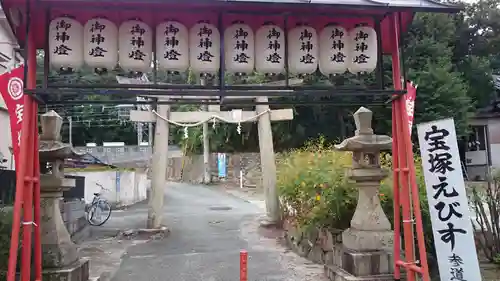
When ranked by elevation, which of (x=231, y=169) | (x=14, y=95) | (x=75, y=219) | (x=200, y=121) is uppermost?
(x=200, y=121)

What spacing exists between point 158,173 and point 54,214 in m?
6.22

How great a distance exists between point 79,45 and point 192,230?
9.81 m

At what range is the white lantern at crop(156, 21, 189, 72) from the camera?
494 centimetres

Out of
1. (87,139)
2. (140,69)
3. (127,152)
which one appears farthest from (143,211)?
(87,139)

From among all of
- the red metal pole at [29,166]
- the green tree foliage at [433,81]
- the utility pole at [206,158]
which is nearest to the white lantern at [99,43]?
the red metal pole at [29,166]

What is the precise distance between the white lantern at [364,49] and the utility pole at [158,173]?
8.64 m

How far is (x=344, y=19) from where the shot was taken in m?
5.34

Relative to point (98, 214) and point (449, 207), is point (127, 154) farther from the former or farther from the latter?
point (449, 207)

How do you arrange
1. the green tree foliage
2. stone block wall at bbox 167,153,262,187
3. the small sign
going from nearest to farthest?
1. the green tree foliage
2. stone block wall at bbox 167,153,262,187
3. the small sign

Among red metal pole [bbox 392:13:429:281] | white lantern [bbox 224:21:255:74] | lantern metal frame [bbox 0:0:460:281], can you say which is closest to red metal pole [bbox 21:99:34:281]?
lantern metal frame [bbox 0:0:460:281]

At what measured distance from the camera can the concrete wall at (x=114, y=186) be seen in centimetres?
2016

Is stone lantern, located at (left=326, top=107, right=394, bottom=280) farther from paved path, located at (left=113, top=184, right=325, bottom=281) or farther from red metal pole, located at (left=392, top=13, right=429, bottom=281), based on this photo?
paved path, located at (left=113, top=184, right=325, bottom=281)

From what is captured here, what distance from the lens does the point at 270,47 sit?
16.9ft

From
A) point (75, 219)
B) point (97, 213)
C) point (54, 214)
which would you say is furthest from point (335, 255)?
point (97, 213)
